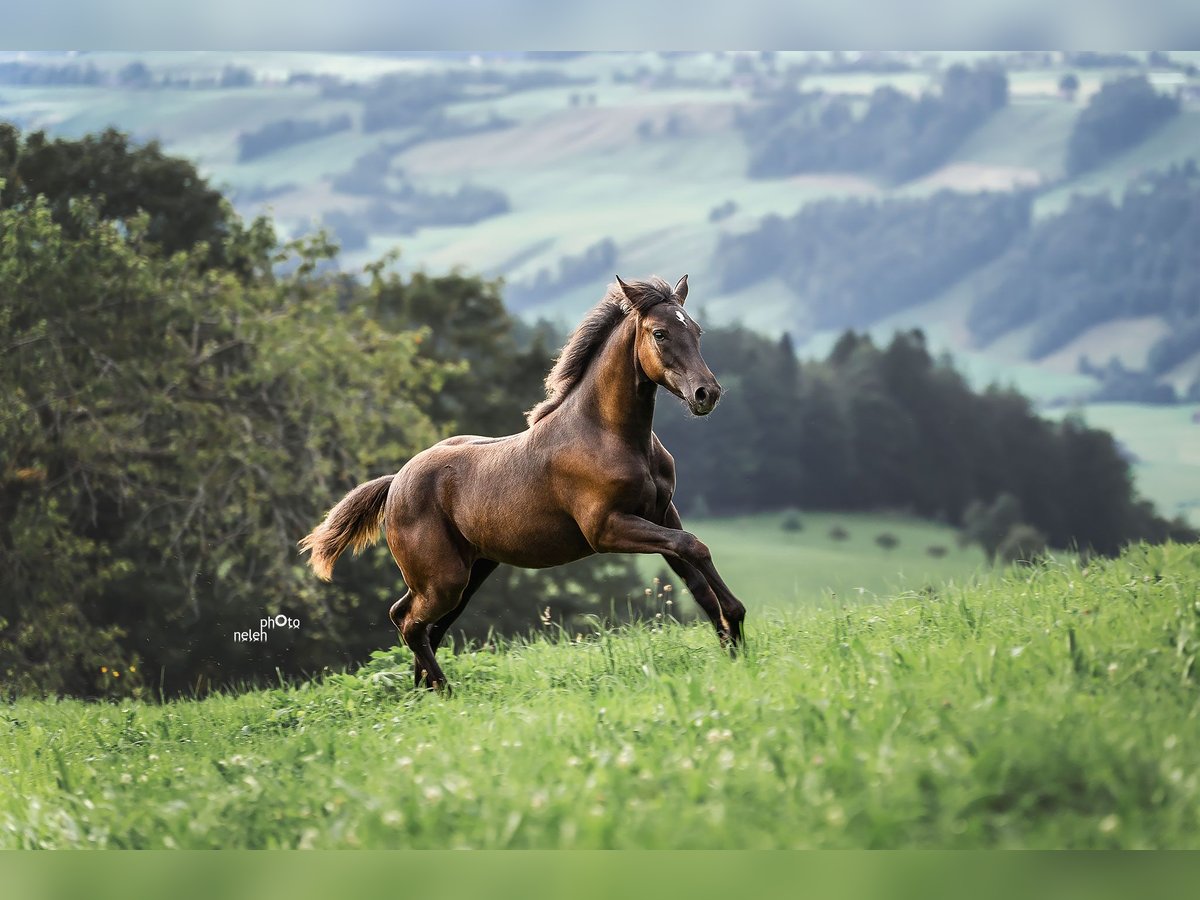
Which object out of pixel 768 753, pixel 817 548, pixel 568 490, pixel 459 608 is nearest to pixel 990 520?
pixel 817 548

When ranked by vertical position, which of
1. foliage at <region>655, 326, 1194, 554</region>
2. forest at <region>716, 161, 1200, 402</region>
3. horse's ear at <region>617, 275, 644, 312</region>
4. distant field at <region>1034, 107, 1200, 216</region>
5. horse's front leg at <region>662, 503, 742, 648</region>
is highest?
distant field at <region>1034, 107, 1200, 216</region>

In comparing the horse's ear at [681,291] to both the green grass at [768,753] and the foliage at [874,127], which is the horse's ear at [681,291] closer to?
the green grass at [768,753]

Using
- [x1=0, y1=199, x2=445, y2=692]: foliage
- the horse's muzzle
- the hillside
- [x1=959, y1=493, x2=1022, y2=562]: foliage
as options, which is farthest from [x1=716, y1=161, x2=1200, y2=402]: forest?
the horse's muzzle

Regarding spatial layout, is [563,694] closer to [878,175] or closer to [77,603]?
[77,603]

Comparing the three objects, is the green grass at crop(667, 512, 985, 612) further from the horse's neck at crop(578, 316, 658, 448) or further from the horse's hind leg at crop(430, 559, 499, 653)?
the horse's neck at crop(578, 316, 658, 448)

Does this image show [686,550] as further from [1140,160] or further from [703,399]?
[1140,160]

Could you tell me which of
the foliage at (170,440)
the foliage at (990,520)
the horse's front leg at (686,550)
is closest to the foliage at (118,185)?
the foliage at (170,440)

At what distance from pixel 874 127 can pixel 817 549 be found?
9.50m

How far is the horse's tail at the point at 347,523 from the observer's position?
262 inches

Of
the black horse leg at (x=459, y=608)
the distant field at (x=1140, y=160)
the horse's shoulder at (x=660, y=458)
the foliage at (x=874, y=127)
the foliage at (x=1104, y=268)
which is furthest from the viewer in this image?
the foliage at (x=1104, y=268)

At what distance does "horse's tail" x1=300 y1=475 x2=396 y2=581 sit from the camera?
6652mm

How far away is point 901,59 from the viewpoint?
24.7 m

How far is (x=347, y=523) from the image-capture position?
22.0ft

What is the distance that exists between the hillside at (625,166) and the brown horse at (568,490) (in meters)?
15.4
